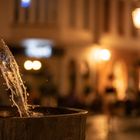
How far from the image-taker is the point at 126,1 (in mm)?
40000


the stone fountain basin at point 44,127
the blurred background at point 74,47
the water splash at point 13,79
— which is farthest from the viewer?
the blurred background at point 74,47

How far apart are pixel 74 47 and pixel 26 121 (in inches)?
1222

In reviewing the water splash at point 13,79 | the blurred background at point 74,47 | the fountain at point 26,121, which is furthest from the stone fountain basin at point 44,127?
the blurred background at point 74,47

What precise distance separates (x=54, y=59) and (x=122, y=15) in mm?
7874

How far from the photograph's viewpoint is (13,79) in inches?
211

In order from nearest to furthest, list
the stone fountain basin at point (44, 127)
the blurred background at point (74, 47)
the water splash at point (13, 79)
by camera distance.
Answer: the stone fountain basin at point (44, 127), the water splash at point (13, 79), the blurred background at point (74, 47)

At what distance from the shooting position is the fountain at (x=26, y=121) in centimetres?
460

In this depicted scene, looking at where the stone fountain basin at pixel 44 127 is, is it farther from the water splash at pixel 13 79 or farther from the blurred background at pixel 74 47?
the blurred background at pixel 74 47

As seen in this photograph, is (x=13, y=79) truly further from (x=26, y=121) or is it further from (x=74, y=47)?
(x=74, y=47)

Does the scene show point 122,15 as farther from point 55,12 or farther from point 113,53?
point 55,12

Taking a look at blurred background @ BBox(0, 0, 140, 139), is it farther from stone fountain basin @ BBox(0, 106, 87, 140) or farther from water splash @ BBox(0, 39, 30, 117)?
stone fountain basin @ BBox(0, 106, 87, 140)

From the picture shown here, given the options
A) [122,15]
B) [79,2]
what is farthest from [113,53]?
[79,2]

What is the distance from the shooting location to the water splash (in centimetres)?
535

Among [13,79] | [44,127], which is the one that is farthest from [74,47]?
[44,127]
